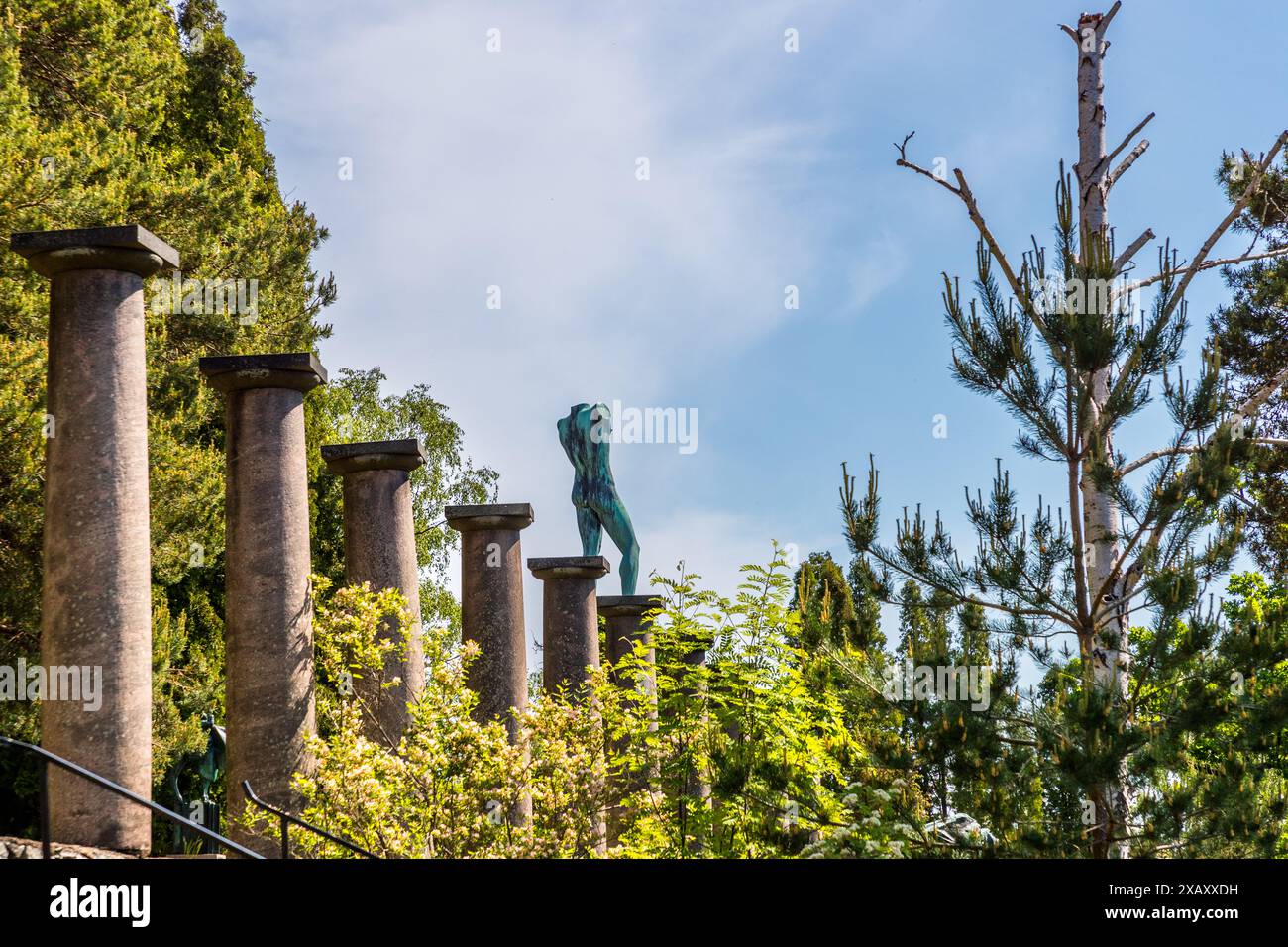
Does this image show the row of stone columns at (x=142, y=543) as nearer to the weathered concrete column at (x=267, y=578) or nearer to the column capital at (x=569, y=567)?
the weathered concrete column at (x=267, y=578)

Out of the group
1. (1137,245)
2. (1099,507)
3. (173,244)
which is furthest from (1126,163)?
(173,244)

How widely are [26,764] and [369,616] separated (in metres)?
9.16

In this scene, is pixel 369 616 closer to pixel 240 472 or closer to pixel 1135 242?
pixel 240 472

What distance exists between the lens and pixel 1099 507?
972cm

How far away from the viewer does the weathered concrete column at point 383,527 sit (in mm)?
12109

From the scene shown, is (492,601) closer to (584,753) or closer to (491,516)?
(491,516)

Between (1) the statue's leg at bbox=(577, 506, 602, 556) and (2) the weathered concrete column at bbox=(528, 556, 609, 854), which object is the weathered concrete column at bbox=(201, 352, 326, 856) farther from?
(1) the statue's leg at bbox=(577, 506, 602, 556)

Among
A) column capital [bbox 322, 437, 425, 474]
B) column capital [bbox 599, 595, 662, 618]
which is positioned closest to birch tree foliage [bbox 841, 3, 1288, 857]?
column capital [bbox 322, 437, 425, 474]

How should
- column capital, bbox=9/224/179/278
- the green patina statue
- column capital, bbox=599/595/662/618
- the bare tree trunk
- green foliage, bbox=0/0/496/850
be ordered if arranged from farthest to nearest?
the green patina statue → column capital, bbox=599/595/662/618 → green foliage, bbox=0/0/496/850 → column capital, bbox=9/224/179/278 → the bare tree trunk

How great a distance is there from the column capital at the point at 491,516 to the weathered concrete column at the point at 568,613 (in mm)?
2216

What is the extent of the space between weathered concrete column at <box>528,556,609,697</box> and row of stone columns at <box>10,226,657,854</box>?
3205 mm

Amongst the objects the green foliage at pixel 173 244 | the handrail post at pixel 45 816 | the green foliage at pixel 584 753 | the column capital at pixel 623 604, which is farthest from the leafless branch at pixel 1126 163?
the green foliage at pixel 173 244

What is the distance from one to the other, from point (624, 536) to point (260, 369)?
10269 mm

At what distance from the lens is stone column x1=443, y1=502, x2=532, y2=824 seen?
14.0 meters
